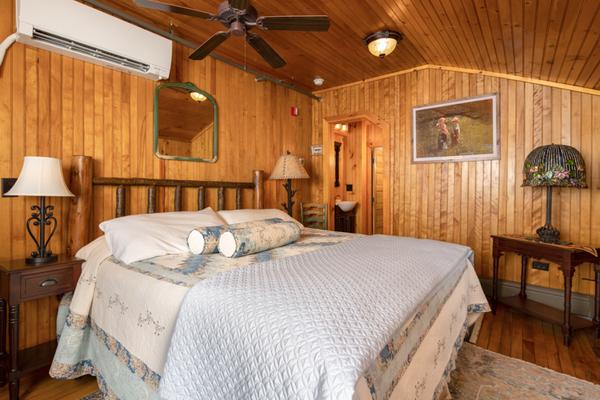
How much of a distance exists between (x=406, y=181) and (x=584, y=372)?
7.38ft

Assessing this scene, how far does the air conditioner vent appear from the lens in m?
1.87

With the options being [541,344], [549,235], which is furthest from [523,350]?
[549,235]

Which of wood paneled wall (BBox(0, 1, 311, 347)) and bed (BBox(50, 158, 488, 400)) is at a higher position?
wood paneled wall (BBox(0, 1, 311, 347))

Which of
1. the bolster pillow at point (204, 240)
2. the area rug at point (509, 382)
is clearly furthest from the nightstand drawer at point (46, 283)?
the area rug at point (509, 382)

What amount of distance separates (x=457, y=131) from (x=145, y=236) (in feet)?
10.5

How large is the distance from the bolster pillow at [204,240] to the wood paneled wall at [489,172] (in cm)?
252

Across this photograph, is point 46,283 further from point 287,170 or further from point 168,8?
point 287,170

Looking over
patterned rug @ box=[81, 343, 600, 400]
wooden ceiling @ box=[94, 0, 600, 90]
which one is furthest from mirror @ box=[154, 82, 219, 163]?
patterned rug @ box=[81, 343, 600, 400]

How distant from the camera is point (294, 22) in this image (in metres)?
1.74

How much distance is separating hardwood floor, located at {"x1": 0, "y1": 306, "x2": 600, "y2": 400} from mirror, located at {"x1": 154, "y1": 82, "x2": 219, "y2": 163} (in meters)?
1.71

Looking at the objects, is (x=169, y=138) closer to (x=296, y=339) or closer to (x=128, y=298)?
(x=128, y=298)

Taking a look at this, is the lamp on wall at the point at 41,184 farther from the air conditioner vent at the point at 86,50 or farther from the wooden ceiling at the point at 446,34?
the wooden ceiling at the point at 446,34

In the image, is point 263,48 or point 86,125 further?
point 86,125

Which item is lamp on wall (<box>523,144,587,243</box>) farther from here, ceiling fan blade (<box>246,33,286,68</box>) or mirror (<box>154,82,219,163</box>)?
mirror (<box>154,82,219,163</box>)
